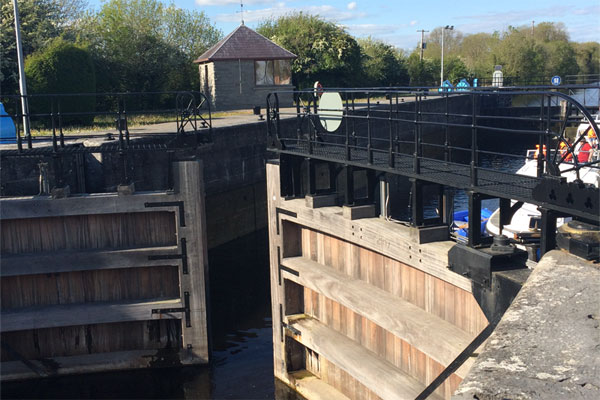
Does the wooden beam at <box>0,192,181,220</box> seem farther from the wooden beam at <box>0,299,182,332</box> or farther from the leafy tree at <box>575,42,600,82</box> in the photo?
the leafy tree at <box>575,42,600,82</box>

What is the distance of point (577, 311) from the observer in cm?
446

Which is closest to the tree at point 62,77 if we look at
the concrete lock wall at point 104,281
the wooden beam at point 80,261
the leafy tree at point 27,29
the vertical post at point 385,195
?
the leafy tree at point 27,29

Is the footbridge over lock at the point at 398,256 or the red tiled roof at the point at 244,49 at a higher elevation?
the red tiled roof at the point at 244,49

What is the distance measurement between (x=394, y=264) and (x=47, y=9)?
98.1ft

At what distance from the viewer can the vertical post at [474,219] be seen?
692cm

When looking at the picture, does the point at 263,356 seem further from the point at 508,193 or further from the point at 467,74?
the point at 467,74

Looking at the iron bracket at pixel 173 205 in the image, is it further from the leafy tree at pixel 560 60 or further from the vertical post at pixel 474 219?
the leafy tree at pixel 560 60

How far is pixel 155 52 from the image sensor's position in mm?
37406

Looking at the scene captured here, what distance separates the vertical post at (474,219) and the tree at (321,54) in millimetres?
40525

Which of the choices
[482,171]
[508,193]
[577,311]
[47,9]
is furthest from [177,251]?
[47,9]

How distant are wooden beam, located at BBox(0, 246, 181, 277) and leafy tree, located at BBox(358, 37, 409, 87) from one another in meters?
42.5

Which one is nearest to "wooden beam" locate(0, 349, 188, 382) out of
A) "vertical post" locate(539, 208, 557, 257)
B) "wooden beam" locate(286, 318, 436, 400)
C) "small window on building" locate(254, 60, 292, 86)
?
"wooden beam" locate(286, 318, 436, 400)

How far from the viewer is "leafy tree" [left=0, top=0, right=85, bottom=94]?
28.1m

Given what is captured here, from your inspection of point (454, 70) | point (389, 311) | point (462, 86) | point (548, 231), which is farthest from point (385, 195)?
point (454, 70)
